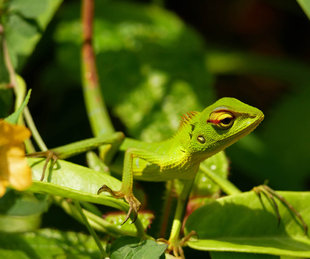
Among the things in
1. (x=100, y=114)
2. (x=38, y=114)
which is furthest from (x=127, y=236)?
(x=38, y=114)

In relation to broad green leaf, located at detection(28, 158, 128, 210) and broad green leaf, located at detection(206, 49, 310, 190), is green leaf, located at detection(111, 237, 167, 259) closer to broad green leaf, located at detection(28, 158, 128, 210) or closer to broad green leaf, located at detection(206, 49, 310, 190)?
broad green leaf, located at detection(28, 158, 128, 210)

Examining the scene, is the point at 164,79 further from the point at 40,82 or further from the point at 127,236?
the point at 127,236

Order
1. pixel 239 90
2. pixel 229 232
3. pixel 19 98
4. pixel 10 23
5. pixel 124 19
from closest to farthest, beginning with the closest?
pixel 229 232, pixel 19 98, pixel 10 23, pixel 124 19, pixel 239 90

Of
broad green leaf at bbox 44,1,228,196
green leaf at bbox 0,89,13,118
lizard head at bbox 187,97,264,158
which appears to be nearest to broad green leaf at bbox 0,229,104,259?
green leaf at bbox 0,89,13,118

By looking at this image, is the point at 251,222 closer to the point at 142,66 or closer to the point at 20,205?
the point at 20,205

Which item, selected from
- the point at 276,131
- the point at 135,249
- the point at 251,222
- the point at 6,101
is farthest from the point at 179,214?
the point at 276,131

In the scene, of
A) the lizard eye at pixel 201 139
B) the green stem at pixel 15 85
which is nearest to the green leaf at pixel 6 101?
the green stem at pixel 15 85
